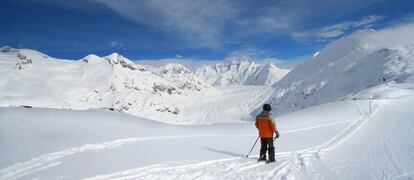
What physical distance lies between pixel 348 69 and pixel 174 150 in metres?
132

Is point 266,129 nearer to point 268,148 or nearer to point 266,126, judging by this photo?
point 266,126

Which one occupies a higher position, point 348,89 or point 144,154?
point 348,89

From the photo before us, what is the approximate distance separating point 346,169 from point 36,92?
17400 cm

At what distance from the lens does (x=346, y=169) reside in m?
8.52

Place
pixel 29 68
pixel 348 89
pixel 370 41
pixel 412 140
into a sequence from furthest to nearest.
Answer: pixel 29 68, pixel 370 41, pixel 348 89, pixel 412 140

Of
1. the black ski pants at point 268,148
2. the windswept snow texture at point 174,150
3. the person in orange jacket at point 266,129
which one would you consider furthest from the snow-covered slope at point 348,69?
the black ski pants at point 268,148

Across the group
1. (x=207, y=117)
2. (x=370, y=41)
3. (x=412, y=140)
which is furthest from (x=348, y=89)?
(x=412, y=140)

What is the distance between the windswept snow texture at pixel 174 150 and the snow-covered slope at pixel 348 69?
230 ft

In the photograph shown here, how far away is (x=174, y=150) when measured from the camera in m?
11.3

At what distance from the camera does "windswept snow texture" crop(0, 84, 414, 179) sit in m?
8.20

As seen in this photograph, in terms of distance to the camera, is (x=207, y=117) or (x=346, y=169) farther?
(x=207, y=117)

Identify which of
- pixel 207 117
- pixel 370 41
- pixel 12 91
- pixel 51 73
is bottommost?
pixel 207 117

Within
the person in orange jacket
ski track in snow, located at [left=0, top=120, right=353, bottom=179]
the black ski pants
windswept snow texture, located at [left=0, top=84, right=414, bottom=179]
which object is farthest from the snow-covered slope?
ski track in snow, located at [left=0, top=120, right=353, bottom=179]

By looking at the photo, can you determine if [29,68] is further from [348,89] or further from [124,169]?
[124,169]
